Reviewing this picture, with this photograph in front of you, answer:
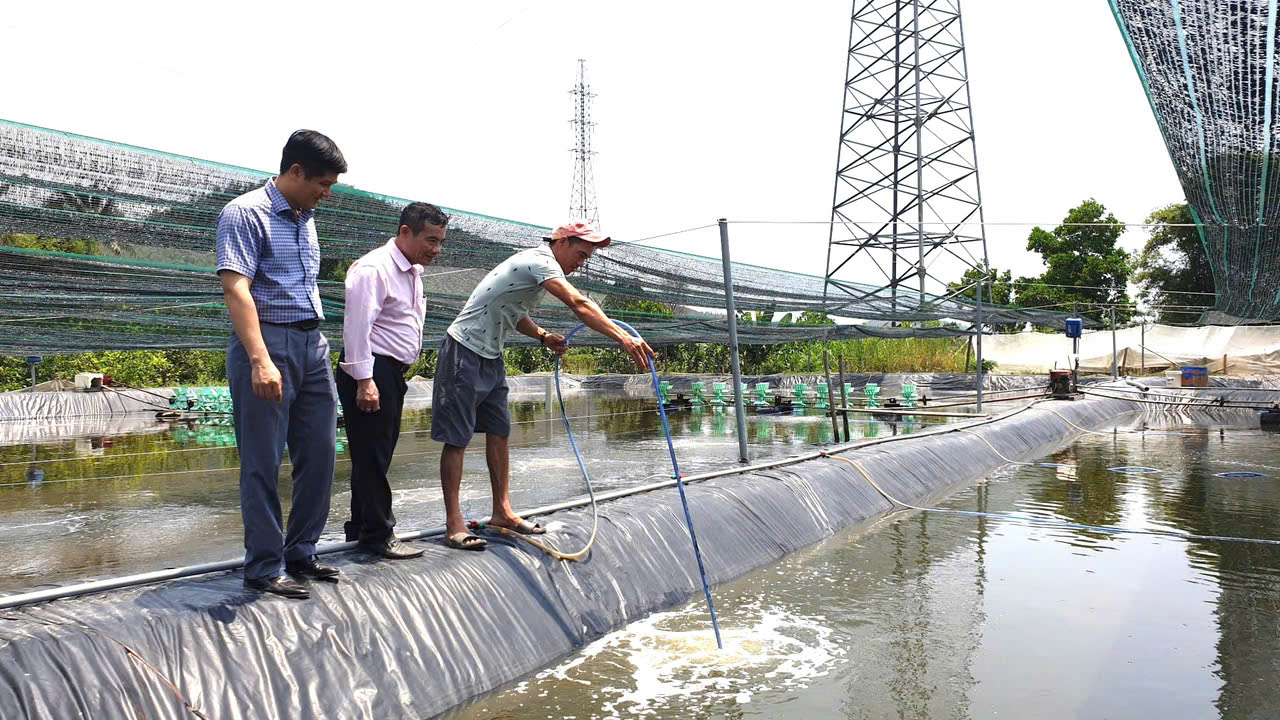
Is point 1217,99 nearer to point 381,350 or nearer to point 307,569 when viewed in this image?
point 381,350

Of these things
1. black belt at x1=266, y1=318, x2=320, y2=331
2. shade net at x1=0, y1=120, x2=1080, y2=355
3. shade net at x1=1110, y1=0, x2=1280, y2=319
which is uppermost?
shade net at x1=1110, y1=0, x2=1280, y2=319

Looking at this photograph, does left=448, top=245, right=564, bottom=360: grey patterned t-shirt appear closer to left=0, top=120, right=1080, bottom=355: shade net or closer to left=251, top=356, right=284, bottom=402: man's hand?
left=251, top=356, right=284, bottom=402: man's hand

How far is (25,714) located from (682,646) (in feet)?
7.54

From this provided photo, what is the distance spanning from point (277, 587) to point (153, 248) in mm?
6032

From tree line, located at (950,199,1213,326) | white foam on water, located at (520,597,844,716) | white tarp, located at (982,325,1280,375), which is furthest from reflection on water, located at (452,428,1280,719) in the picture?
tree line, located at (950,199,1213,326)

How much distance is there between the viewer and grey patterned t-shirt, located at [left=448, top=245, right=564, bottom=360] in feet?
11.5

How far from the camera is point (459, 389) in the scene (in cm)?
351

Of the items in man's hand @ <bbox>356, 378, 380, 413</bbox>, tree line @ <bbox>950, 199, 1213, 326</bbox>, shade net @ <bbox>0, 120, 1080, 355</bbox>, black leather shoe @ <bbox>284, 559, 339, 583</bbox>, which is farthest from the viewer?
tree line @ <bbox>950, 199, 1213, 326</bbox>

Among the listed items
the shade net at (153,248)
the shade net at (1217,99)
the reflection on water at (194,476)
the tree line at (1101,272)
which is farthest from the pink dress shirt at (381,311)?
the tree line at (1101,272)

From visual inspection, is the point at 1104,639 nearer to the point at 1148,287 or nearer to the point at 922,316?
the point at 922,316

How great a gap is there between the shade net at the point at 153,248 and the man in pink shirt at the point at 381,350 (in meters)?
3.66

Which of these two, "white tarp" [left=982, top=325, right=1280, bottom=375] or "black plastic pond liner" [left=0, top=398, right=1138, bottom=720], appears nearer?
"black plastic pond liner" [left=0, top=398, right=1138, bottom=720]

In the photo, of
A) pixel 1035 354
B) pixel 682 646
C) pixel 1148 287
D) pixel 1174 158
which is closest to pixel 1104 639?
pixel 682 646

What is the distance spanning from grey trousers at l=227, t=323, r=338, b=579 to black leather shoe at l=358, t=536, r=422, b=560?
1.39 ft
